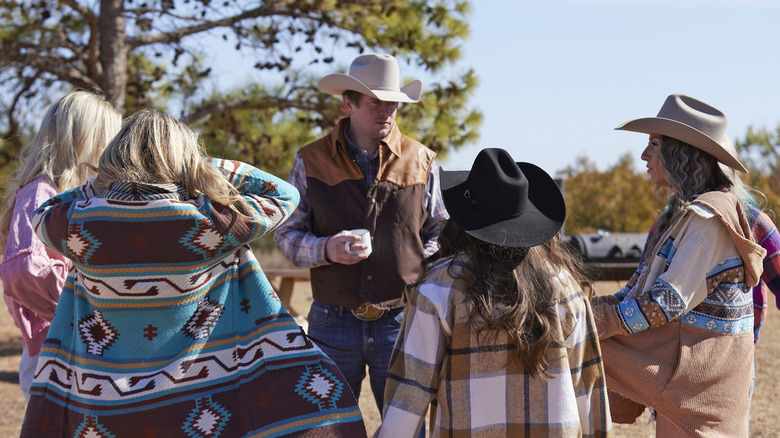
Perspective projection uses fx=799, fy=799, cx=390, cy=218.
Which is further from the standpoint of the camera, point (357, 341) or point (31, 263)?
point (357, 341)

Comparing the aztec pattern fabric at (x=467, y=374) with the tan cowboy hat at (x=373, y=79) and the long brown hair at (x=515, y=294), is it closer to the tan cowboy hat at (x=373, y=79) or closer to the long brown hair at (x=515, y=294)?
the long brown hair at (x=515, y=294)

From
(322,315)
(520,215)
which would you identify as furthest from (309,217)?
(520,215)

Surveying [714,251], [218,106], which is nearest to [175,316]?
[714,251]

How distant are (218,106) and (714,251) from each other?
19.2 ft

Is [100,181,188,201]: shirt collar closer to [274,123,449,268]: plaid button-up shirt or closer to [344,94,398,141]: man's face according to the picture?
[274,123,449,268]: plaid button-up shirt

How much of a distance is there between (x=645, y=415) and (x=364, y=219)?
335 cm

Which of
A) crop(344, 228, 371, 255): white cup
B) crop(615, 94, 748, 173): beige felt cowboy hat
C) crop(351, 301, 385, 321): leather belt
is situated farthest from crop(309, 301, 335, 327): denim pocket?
crop(615, 94, 748, 173): beige felt cowboy hat

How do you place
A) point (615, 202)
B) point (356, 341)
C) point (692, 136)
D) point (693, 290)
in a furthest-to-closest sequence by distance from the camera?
1. point (615, 202)
2. point (356, 341)
3. point (692, 136)
4. point (693, 290)

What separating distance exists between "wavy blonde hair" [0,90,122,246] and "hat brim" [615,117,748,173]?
2093mm

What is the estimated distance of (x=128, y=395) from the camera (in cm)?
223

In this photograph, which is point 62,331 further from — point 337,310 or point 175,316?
point 337,310

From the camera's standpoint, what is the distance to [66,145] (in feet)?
9.92

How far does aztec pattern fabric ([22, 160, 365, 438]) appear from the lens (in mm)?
2191

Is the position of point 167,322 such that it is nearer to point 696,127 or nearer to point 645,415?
point 696,127
